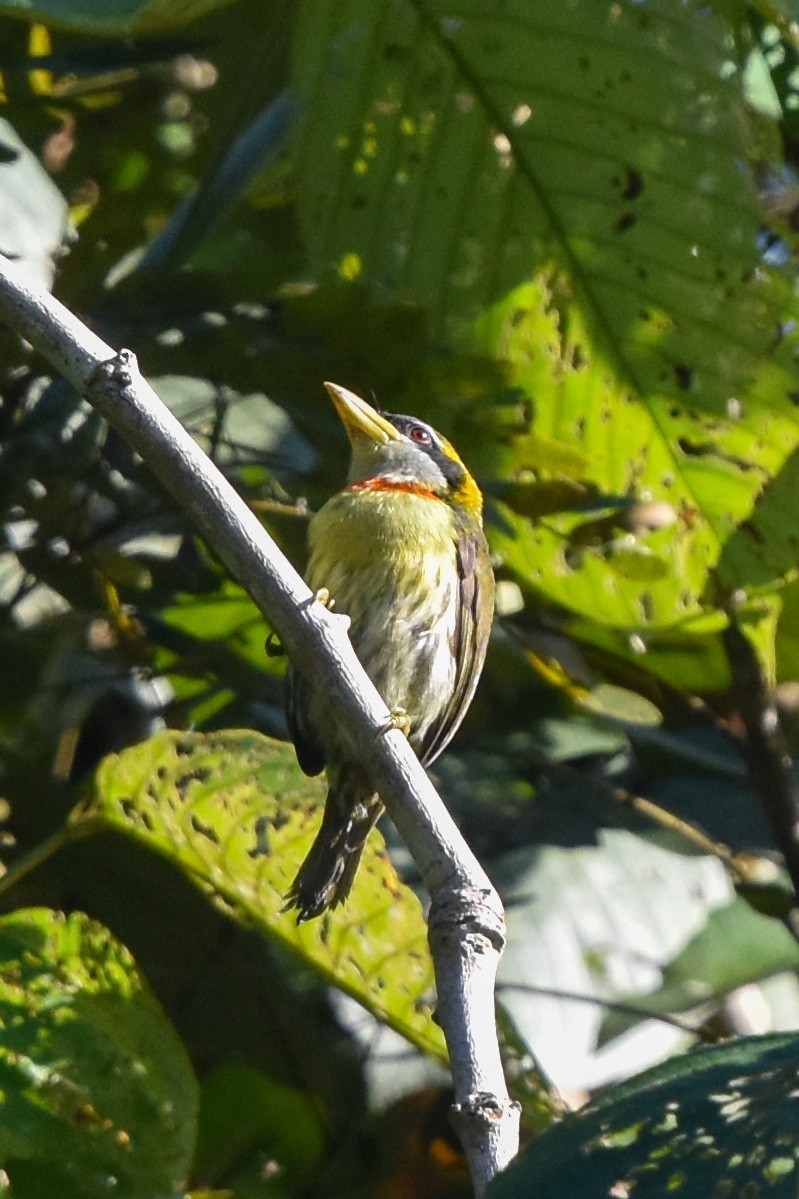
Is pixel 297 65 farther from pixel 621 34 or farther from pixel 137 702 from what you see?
pixel 137 702

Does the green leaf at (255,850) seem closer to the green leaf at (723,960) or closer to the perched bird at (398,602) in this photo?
the perched bird at (398,602)

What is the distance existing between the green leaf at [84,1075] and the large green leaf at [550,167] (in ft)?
4.96

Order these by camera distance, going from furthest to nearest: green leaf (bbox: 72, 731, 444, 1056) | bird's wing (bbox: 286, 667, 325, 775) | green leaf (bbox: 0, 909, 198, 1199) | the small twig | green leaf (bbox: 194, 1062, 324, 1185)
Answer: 1. the small twig
2. bird's wing (bbox: 286, 667, 325, 775)
3. green leaf (bbox: 194, 1062, 324, 1185)
4. green leaf (bbox: 72, 731, 444, 1056)
5. green leaf (bbox: 0, 909, 198, 1199)

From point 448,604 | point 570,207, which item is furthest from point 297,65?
point 448,604

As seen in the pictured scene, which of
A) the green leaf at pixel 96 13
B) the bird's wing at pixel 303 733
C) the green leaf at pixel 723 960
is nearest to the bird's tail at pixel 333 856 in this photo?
the bird's wing at pixel 303 733

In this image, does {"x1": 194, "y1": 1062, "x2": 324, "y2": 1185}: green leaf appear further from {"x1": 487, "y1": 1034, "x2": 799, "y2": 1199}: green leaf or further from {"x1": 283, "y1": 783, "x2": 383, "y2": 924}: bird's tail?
{"x1": 487, "y1": 1034, "x2": 799, "y2": 1199}: green leaf

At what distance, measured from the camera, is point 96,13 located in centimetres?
285

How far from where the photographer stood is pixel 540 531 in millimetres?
3555

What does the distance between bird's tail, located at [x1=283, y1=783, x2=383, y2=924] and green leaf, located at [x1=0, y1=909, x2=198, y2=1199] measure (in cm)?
38

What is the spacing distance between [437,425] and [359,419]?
0.15 meters

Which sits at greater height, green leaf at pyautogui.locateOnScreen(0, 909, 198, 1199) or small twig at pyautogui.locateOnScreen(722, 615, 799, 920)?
small twig at pyautogui.locateOnScreen(722, 615, 799, 920)

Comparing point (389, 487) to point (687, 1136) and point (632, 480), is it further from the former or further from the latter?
point (687, 1136)

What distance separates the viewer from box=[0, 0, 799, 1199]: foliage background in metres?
3.21

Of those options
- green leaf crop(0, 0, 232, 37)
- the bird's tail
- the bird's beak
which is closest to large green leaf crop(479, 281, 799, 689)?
the bird's beak
